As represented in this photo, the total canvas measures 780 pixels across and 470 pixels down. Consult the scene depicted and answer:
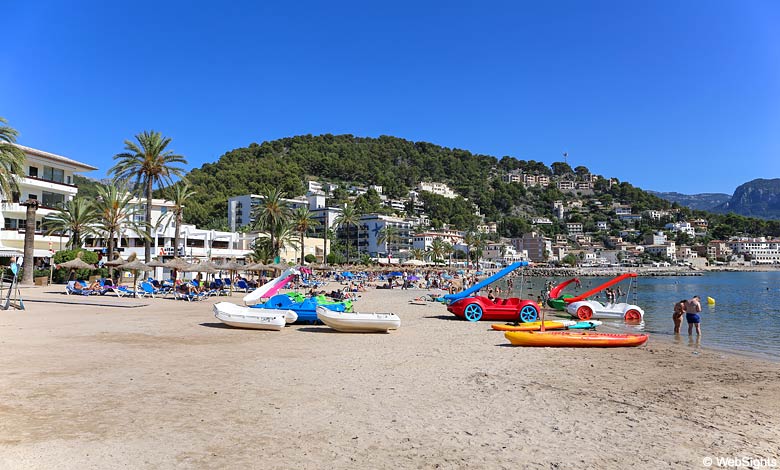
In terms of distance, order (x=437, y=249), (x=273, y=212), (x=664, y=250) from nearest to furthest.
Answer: (x=273, y=212) < (x=437, y=249) < (x=664, y=250)

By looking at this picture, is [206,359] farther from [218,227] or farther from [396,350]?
[218,227]

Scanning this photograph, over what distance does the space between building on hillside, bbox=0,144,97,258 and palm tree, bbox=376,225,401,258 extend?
75.5 meters

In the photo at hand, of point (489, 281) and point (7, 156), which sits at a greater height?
point (7, 156)

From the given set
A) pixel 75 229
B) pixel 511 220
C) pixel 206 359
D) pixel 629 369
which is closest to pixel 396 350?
pixel 206 359

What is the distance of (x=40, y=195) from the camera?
44969 mm

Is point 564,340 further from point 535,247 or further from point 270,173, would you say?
point 535,247

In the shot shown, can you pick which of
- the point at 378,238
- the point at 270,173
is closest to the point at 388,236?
the point at 378,238

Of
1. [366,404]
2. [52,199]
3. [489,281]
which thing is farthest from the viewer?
[52,199]

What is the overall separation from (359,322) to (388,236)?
10325 centimetres

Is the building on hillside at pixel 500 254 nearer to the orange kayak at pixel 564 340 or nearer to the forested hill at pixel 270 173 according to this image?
the forested hill at pixel 270 173

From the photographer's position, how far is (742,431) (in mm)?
6852

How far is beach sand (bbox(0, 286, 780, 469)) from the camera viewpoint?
220 inches

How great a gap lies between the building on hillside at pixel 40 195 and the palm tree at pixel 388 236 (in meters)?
75.5

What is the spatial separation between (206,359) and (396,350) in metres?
4.45
